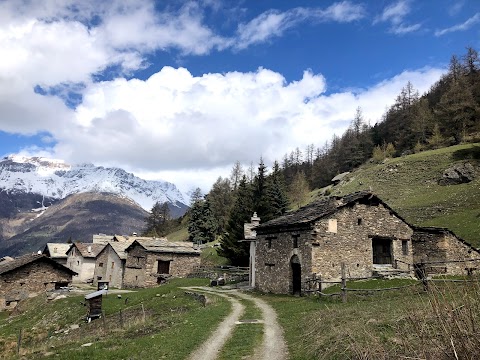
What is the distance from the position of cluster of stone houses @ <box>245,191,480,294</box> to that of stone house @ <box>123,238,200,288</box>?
2268 cm

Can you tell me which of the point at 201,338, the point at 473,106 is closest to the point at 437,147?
the point at 473,106

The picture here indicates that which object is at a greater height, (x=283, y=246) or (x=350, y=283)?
(x=283, y=246)

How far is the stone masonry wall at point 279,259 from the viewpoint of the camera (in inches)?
1035

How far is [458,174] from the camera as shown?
55781 millimetres

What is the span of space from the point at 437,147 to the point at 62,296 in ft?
240

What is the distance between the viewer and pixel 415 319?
5.49m

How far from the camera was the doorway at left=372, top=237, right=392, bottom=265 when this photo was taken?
28844mm

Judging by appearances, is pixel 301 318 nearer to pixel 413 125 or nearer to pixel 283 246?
pixel 283 246

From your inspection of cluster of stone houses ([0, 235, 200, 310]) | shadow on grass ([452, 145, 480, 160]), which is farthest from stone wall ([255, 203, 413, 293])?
shadow on grass ([452, 145, 480, 160])

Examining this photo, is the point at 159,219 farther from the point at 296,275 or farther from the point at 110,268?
the point at 296,275

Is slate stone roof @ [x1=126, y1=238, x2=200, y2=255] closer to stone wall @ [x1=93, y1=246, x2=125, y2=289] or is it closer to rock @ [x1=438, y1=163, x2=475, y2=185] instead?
stone wall @ [x1=93, y1=246, x2=125, y2=289]

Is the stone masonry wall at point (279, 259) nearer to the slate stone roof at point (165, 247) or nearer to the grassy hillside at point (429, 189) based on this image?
the grassy hillside at point (429, 189)

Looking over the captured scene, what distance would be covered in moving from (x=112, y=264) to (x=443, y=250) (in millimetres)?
45519

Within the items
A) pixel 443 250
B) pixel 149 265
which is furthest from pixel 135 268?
pixel 443 250
